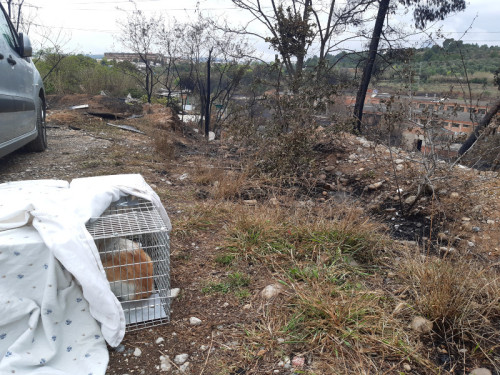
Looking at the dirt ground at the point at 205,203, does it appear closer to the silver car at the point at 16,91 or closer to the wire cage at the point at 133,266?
the wire cage at the point at 133,266

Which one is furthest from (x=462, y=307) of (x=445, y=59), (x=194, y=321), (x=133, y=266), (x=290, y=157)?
(x=445, y=59)

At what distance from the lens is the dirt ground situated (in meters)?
1.71

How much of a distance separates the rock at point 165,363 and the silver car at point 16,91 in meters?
2.71

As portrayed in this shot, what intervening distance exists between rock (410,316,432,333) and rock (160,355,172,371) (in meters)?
1.18

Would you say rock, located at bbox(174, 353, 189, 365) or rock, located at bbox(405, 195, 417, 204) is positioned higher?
rock, located at bbox(405, 195, 417, 204)

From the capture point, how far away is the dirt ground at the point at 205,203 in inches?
67.5

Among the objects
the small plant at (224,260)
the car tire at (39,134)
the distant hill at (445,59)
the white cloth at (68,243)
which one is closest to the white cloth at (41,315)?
the white cloth at (68,243)

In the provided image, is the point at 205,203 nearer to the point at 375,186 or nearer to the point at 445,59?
the point at 375,186

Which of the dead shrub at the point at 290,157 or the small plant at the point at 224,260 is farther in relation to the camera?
the dead shrub at the point at 290,157

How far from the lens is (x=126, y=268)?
1861mm

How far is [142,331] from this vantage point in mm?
1830

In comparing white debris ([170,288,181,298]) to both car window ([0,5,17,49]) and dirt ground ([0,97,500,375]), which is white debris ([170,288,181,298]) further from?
car window ([0,5,17,49])

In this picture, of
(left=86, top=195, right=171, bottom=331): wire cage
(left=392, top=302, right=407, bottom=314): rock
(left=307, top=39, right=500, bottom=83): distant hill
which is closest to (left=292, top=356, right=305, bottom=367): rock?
(left=392, top=302, right=407, bottom=314): rock

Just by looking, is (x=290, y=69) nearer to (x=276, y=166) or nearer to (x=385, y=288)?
(x=276, y=166)
